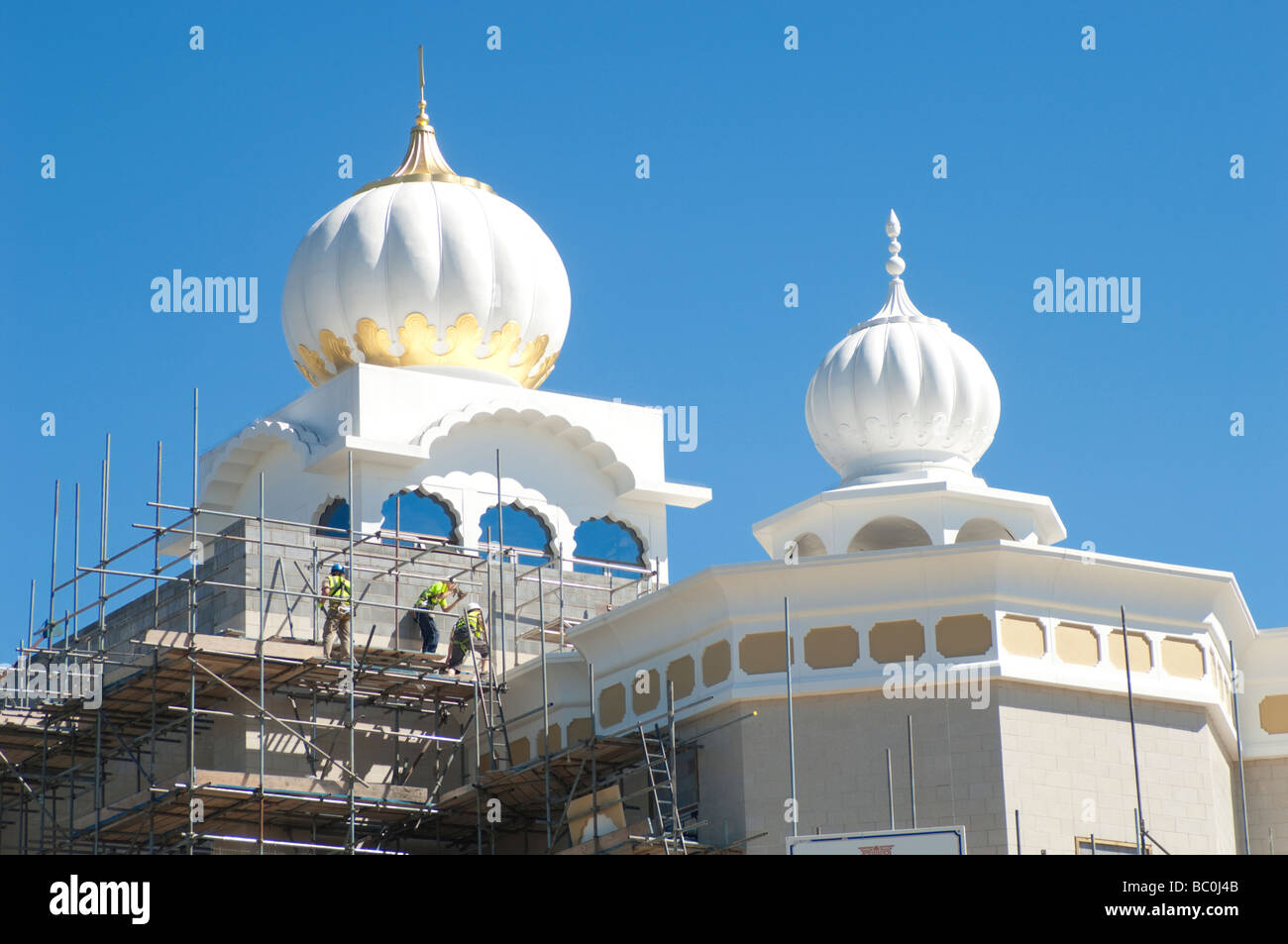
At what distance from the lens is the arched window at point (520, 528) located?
88.5ft

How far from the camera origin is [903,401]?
2348cm

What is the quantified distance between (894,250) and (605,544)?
5.62m

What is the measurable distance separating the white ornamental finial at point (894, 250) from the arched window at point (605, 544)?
5476 mm

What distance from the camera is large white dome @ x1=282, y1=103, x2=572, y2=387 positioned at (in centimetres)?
2775

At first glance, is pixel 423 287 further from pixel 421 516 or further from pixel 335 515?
pixel 335 515

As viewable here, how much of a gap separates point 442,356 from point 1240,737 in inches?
428

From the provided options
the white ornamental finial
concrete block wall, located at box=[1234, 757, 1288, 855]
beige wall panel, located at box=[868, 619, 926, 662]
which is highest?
the white ornamental finial

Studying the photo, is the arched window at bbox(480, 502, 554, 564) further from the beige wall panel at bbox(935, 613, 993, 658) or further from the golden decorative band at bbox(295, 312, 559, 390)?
the beige wall panel at bbox(935, 613, 993, 658)

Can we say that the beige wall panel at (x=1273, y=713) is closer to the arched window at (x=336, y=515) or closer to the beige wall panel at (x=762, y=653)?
the beige wall panel at (x=762, y=653)

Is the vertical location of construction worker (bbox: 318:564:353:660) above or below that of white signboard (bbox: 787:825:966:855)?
above

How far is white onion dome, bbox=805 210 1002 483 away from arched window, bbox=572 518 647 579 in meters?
4.63

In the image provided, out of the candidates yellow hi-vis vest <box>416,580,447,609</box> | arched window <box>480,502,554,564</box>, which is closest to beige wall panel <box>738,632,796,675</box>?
yellow hi-vis vest <box>416,580,447,609</box>
